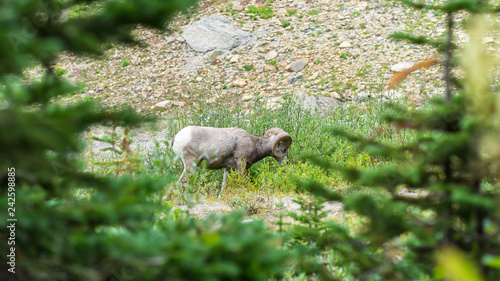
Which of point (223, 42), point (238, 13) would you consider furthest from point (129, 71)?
point (238, 13)

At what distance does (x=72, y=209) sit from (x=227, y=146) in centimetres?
558

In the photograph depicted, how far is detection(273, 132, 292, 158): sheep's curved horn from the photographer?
721cm

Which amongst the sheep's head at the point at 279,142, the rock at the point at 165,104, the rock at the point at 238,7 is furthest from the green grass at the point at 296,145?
the rock at the point at 238,7

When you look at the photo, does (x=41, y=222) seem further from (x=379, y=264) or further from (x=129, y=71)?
(x=129, y=71)

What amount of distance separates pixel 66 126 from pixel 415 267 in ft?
4.44

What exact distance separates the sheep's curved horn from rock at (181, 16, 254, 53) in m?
8.50

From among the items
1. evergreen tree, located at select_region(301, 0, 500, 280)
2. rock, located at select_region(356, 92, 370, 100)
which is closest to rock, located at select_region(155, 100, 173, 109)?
rock, located at select_region(356, 92, 370, 100)

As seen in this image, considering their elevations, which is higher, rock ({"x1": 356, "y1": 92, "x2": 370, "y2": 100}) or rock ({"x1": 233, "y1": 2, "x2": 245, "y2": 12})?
rock ({"x1": 233, "y1": 2, "x2": 245, "y2": 12})

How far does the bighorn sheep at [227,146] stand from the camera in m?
6.63

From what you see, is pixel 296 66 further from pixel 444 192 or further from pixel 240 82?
pixel 444 192

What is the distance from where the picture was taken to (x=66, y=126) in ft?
3.80

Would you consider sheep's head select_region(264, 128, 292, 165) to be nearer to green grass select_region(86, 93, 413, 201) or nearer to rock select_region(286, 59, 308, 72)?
green grass select_region(86, 93, 413, 201)

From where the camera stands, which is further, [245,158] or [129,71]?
[129,71]

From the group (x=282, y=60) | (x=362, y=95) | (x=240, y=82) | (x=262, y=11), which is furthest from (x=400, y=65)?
(x=262, y=11)
